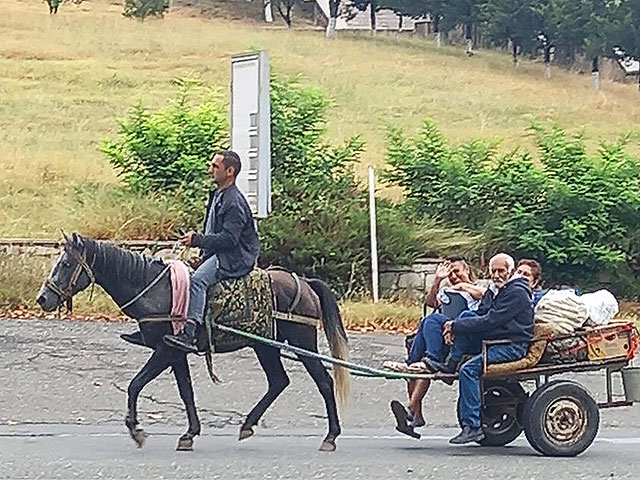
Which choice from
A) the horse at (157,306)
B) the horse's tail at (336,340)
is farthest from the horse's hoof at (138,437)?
the horse's tail at (336,340)

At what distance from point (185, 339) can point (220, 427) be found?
79.9 inches

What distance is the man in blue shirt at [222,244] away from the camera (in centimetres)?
1002

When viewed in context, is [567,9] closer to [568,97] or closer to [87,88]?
[568,97]

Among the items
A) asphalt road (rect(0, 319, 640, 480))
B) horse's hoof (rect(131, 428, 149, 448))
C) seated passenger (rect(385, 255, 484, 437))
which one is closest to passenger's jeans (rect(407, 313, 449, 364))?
seated passenger (rect(385, 255, 484, 437))

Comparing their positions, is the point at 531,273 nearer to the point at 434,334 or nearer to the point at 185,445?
the point at 434,334

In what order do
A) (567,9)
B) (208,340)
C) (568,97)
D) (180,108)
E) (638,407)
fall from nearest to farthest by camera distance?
(208,340) < (638,407) < (180,108) < (568,97) < (567,9)

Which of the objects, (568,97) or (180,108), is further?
(568,97)

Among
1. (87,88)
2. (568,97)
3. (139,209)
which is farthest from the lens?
(568,97)

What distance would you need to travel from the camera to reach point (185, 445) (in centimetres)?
1010

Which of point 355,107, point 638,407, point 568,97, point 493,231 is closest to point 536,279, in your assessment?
point 638,407

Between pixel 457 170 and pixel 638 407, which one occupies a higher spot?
pixel 457 170

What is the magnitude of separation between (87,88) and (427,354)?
34.5m

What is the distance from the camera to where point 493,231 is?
67.5 feet

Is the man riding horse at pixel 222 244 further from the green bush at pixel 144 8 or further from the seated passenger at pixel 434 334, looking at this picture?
the green bush at pixel 144 8
